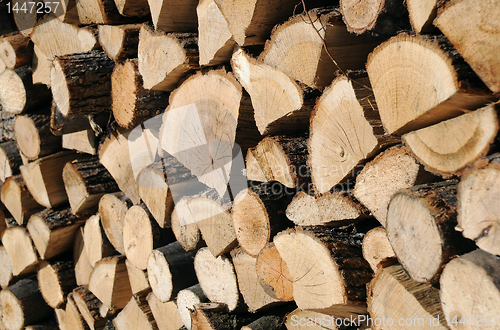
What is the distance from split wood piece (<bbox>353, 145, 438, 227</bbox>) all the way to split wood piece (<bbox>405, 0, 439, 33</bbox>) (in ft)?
1.02

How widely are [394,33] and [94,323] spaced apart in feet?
7.90

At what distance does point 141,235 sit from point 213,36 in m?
1.10

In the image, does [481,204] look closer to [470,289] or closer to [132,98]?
[470,289]

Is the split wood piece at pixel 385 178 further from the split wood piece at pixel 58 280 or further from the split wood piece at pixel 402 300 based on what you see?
the split wood piece at pixel 58 280

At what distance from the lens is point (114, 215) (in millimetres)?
2414

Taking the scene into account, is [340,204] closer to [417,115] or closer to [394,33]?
[417,115]

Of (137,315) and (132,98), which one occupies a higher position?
(132,98)

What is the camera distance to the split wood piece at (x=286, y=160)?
146 centimetres

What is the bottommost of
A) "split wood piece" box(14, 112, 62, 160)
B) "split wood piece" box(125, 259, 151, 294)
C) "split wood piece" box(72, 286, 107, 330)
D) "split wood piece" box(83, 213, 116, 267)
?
"split wood piece" box(72, 286, 107, 330)

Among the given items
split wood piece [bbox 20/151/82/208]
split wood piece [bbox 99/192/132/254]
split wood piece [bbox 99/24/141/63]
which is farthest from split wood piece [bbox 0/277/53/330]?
split wood piece [bbox 99/24/141/63]

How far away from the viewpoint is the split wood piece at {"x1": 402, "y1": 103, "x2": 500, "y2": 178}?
0.92m

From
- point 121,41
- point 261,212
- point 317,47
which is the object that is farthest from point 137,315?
point 317,47

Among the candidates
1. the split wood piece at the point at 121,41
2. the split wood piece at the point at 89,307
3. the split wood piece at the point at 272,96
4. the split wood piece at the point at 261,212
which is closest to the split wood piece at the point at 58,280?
the split wood piece at the point at 89,307

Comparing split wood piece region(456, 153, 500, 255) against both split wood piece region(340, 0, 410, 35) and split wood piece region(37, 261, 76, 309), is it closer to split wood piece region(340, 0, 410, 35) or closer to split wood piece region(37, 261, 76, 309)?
split wood piece region(340, 0, 410, 35)
